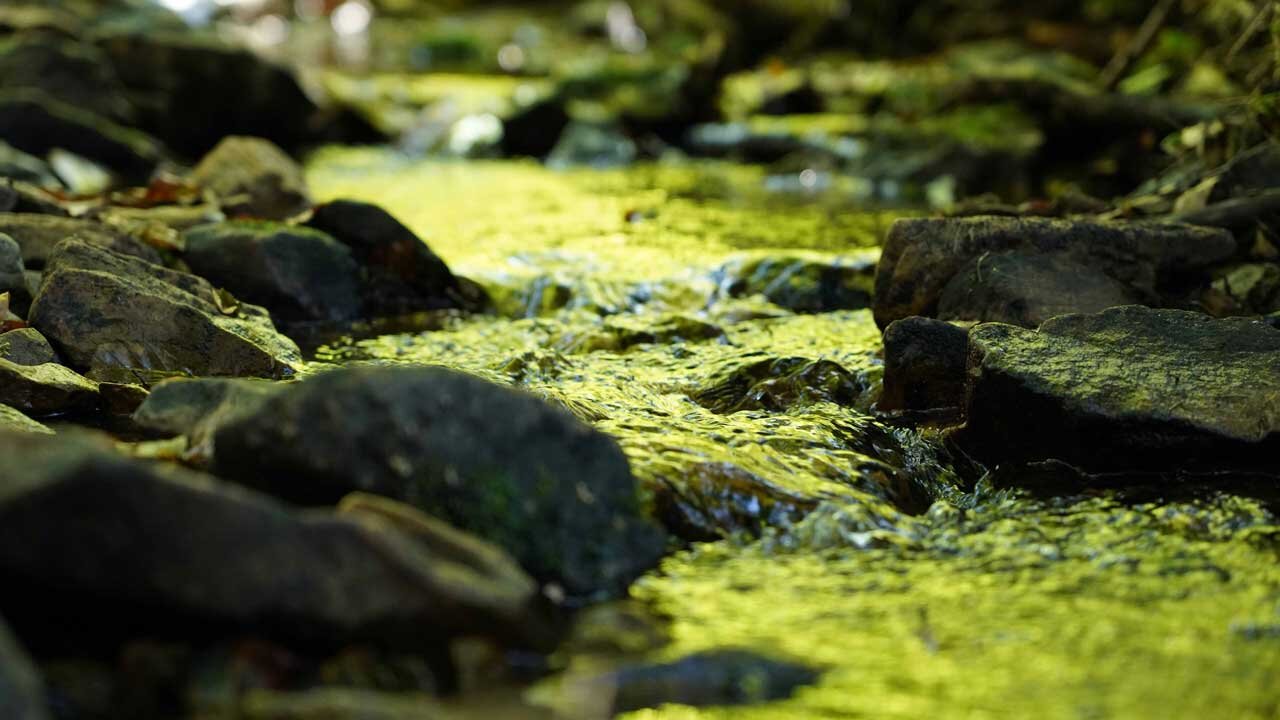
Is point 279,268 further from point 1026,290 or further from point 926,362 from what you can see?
point 1026,290

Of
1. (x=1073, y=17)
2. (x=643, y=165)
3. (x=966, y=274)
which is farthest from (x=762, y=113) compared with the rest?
(x=966, y=274)

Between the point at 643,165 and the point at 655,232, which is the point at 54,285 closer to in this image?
the point at 655,232

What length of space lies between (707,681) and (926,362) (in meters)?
2.16

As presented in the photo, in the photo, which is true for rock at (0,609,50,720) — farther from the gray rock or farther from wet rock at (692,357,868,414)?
wet rock at (692,357,868,414)

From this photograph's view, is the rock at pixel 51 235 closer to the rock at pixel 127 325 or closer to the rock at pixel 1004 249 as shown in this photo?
the rock at pixel 127 325

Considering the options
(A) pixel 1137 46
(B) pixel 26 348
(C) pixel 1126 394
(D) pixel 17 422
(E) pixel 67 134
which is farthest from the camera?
(A) pixel 1137 46

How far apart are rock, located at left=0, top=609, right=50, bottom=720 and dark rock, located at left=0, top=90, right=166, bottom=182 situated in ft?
27.2

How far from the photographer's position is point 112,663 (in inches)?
87.8

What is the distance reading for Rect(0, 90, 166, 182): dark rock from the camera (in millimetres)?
9008

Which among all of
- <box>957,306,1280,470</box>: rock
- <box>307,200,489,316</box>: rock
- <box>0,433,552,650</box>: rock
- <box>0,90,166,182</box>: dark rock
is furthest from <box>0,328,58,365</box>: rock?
<box>0,90,166,182</box>: dark rock

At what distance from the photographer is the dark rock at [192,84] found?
40.6ft

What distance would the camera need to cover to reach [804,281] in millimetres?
6301

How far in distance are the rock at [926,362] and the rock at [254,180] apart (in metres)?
4.46

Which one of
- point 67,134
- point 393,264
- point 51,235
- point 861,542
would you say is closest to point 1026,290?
point 861,542
